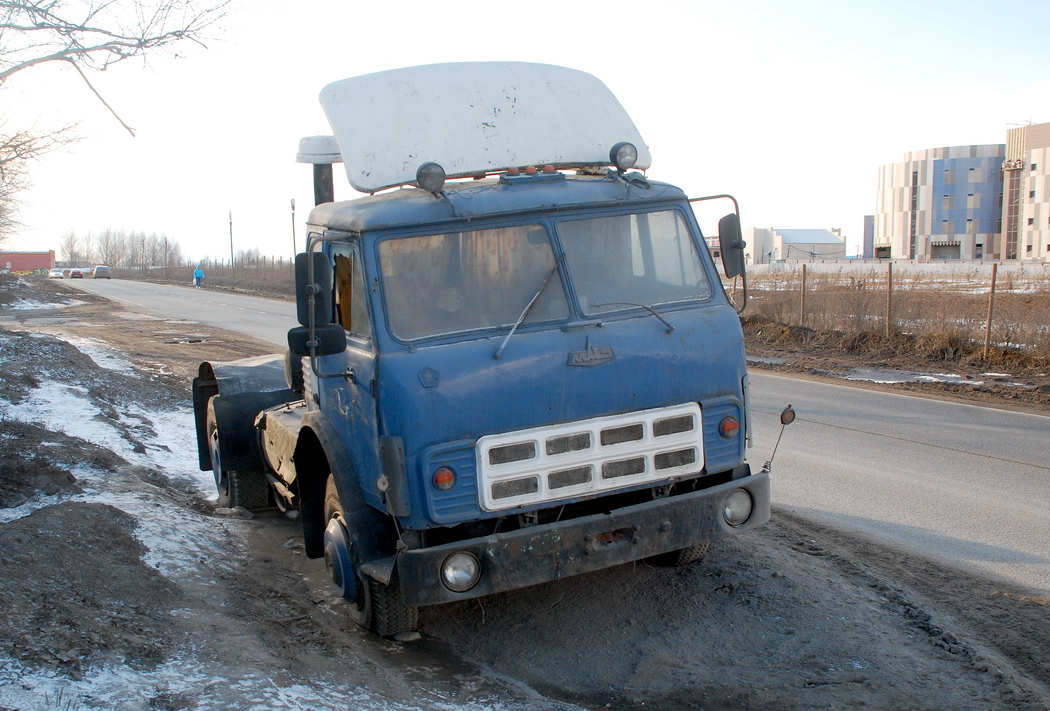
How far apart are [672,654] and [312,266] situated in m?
2.62

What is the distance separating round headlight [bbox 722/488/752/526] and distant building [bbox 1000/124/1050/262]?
8226 centimetres

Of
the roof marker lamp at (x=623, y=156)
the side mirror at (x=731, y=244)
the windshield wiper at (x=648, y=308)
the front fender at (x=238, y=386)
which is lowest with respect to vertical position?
the front fender at (x=238, y=386)

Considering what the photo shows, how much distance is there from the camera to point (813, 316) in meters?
19.4

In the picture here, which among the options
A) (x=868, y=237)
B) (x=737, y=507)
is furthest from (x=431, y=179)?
(x=868, y=237)

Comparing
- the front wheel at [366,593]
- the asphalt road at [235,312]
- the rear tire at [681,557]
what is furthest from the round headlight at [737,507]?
the asphalt road at [235,312]

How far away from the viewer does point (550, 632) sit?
4723mm

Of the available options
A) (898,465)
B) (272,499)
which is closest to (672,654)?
(272,499)

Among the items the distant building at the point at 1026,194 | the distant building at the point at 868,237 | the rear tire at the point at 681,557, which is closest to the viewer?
the rear tire at the point at 681,557

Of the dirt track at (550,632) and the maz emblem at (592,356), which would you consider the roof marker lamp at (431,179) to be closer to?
the maz emblem at (592,356)

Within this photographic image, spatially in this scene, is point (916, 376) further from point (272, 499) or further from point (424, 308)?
point (424, 308)

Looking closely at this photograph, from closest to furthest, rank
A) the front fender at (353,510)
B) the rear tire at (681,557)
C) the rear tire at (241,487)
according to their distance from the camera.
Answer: the front fender at (353,510) → the rear tire at (681,557) → the rear tire at (241,487)

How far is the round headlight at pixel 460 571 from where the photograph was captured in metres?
4.10

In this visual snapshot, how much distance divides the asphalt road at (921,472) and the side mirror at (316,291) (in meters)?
3.97

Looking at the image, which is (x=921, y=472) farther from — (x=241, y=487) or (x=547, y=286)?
(x=241, y=487)
